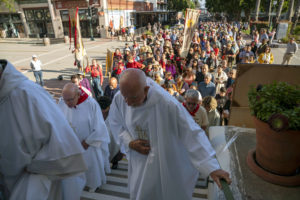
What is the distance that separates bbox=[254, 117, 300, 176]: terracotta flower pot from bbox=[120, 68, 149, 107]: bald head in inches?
38.4

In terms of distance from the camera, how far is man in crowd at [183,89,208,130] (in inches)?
134

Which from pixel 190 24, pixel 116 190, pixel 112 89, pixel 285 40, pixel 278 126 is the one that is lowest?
pixel 116 190

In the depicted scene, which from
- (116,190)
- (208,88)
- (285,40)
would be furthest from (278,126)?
(285,40)

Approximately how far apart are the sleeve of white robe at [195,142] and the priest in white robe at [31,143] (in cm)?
93

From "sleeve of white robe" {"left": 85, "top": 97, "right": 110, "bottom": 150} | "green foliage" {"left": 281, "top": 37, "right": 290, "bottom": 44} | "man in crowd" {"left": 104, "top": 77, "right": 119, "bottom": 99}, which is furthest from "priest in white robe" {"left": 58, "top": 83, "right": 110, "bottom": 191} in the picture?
"green foliage" {"left": 281, "top": 37, "right": 290, "bottom": 44}

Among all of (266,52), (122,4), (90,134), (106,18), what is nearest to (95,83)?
(90,134)

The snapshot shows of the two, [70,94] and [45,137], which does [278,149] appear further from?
[70,94]

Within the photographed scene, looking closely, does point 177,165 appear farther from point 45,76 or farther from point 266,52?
point 45,76

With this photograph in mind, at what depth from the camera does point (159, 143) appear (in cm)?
200

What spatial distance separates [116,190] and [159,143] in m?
2.03

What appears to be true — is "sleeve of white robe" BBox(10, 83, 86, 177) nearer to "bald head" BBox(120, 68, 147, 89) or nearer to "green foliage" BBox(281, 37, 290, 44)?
"bald head" BBox(120, 68, 147, 89)

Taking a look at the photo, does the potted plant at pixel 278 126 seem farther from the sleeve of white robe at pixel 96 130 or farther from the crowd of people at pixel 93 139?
the sleeve of white robe at pixel 96 130

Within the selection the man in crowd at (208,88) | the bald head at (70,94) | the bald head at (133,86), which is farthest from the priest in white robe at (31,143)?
the man in crowd at (208,88)

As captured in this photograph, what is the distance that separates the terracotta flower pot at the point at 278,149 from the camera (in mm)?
1392
